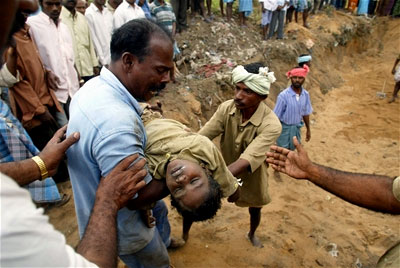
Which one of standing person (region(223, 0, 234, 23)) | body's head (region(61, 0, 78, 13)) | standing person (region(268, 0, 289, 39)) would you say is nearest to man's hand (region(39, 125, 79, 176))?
body's head (region(61, 0, 78, 13))

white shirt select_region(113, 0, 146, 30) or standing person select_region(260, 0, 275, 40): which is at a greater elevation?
white shirt select_region(113, 0, 146, 30)

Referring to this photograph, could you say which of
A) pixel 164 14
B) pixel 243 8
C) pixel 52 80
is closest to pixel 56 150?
pixel 52 80

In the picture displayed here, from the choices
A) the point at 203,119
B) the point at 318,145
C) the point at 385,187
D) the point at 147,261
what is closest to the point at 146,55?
the point at 147,261

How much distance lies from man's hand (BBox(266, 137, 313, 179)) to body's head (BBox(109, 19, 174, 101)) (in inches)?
46.5

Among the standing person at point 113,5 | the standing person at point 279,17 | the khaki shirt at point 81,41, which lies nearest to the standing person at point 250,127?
the khaki shirt at point 81,41

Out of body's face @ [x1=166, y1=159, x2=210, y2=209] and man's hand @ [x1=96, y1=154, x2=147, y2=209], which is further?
body's face @ [x1=166, y1=159, x2=210, y2=209]

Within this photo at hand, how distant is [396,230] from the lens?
4.18 m

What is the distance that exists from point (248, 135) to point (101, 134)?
6.01 ft

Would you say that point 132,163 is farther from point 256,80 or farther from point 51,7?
point 51,7

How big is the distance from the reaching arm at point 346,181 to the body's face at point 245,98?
2.13 feet

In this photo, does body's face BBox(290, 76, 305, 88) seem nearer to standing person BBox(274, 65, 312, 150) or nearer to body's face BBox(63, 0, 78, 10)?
standing person BBox(274, 65, 312, 150)

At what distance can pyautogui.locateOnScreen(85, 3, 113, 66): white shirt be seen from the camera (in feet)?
16.7

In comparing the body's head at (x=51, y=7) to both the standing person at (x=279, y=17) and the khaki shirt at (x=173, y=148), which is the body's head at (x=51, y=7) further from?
the standing person at (x=279, y=17)

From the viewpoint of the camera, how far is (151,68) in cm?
Result: 171
